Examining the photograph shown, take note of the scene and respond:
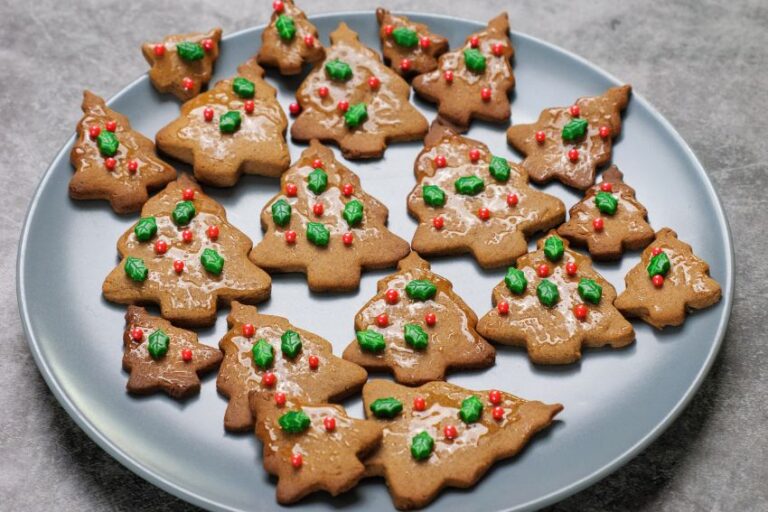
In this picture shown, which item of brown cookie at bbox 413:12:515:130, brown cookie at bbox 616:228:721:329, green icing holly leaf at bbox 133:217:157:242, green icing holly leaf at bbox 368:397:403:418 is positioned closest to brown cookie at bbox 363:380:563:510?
green icing holly leaf at bbox 368:397:403:418

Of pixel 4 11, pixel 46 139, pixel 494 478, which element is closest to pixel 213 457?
pixel 494 478

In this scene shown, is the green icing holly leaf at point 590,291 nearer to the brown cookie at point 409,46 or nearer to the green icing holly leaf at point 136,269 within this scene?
the brown cookie at point 409,46

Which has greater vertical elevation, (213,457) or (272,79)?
(272,79)

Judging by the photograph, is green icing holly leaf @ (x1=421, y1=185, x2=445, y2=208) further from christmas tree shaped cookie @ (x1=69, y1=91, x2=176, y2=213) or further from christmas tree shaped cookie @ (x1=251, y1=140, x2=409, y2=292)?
christmas tree shaped cookie @ (x1=69, y1=91, x2=176, y2=213)

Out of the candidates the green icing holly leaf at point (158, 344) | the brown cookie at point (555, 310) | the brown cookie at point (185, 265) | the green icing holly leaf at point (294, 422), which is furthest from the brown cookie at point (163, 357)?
the brown cookie at point (555, 310)

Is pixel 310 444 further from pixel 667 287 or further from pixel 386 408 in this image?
pixel 667 287

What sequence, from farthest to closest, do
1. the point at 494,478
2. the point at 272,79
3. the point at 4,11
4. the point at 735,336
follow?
the point at 4,11 < the point at 272,79 < the point at 735,336 < the point at 494,478

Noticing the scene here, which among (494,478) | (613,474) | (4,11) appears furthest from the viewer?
(4,11)

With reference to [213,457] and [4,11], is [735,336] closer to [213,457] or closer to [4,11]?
[213,457]
